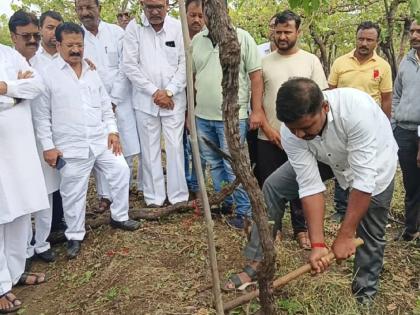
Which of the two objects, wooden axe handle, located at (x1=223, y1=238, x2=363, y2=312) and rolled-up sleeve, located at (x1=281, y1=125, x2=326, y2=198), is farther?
rolled-up sleeve, located at (x1=281, y1=125, x2=326, y2=198)

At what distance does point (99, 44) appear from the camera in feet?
14.9

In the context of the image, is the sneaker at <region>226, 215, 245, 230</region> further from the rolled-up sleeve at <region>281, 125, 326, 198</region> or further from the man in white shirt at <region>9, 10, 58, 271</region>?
the man in white shirt at <region>9, 10, 58, 271</region>

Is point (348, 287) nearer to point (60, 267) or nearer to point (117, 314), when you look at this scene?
point (117, 314)

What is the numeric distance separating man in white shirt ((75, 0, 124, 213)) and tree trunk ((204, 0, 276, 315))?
250 cm

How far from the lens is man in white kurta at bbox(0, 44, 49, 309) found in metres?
3.29

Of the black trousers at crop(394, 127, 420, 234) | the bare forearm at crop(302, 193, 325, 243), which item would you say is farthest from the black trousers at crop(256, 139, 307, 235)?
the bare forearm at crop(302, 193, 325, 243)

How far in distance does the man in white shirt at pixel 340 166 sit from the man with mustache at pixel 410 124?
3.45ft

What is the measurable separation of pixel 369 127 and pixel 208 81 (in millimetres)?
1675

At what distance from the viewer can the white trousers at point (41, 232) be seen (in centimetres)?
386

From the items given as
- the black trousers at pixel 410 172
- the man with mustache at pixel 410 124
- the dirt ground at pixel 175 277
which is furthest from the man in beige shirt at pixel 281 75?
the black trousers at pixel 410 172

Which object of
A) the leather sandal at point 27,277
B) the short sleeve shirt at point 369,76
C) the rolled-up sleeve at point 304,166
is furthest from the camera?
the short sleeve shirt at point 369,76

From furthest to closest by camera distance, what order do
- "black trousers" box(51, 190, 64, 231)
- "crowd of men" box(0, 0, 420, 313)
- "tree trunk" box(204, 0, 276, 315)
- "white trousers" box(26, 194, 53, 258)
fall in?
"black trousers" box(51, 190, 64, 231) < "white trousers" box(26, 194, 53, 258) < "crowd of men" box(0, 0, 420, 313) < "tree trunk" box(204, 0, 276, 315)

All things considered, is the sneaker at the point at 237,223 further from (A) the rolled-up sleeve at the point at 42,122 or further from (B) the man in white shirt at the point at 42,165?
(A) the rolled-up sleeve at the point at 42,122

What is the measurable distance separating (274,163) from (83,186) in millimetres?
1553
